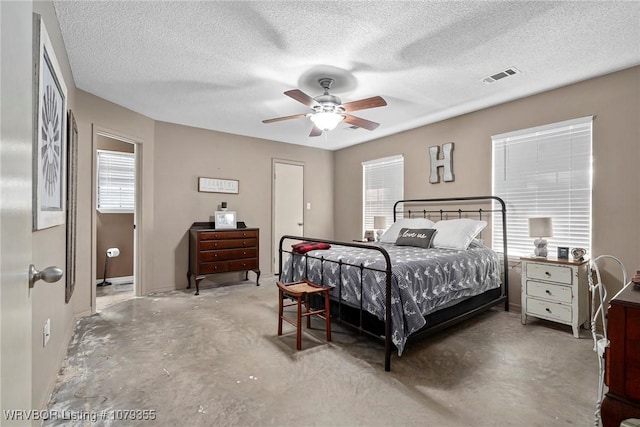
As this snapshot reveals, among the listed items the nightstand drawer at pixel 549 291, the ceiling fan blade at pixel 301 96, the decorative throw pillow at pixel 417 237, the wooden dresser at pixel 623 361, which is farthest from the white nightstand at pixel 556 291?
the ceiling fan blade at pixel 301 96

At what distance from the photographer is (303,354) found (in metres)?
2.55

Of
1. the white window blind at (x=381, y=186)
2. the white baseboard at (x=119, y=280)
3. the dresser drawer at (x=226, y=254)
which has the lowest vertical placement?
the white baseboard at (x=119, y=280)

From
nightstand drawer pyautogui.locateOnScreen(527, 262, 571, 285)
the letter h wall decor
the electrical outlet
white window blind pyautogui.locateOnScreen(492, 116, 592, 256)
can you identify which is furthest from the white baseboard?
nightstand drawer pyautogui.locateOnScreen(527, 262, 571, 285)

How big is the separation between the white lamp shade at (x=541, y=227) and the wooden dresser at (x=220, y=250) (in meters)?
3.67

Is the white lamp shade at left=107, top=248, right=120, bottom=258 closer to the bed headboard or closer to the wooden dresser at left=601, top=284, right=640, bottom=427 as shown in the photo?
the bed headboard

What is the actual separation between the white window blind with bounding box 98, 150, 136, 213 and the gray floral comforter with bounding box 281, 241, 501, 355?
10.7 feet

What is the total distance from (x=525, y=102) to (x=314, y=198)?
3770 millimetres

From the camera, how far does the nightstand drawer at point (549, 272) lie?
296 centimetres

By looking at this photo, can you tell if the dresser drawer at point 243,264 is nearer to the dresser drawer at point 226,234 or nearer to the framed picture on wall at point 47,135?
the dresser drawer at point 226,234

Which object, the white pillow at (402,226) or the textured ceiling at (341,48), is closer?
the textured ceiling at (341,48)

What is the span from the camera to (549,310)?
306 centimetres

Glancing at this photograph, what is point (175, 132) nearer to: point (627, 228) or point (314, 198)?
point (314, 198)

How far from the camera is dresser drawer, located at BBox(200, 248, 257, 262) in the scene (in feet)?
14.8

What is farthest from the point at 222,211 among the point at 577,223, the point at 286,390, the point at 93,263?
the point at 577,223
